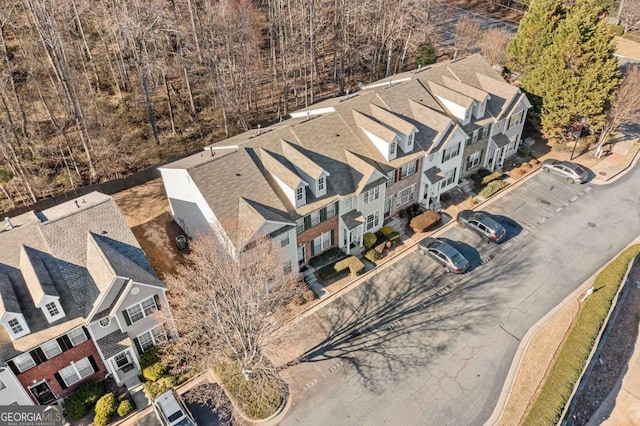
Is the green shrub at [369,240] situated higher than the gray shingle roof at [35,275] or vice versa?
the gray shingle roof at [35,275]

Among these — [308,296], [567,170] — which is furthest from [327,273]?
[567,170]

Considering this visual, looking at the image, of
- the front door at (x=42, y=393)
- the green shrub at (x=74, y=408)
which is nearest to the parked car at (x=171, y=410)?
the green shrub at (x=74, y=408)

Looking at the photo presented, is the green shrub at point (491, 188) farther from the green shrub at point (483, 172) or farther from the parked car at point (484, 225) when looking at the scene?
the parked car at point (484, 225)

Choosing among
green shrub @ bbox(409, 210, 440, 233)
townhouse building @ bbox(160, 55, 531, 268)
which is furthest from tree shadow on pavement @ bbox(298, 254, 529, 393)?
townhouse building @ bbox(160, 55, 531, 268)

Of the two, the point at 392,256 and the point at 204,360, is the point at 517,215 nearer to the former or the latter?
the point at 392,256

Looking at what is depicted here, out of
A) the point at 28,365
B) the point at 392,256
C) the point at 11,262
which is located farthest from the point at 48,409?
the point at 392,256

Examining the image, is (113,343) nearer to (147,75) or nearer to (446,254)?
(446,254)
